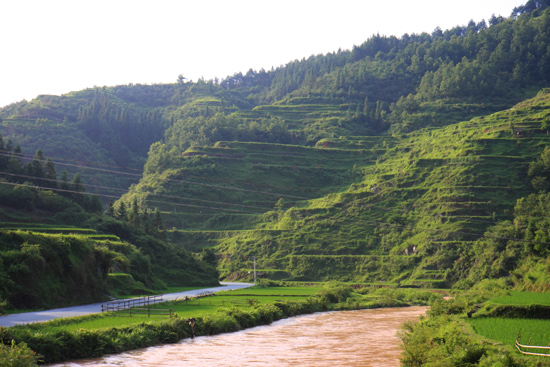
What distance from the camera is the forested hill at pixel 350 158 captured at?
267ft

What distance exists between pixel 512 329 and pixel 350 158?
10030 cm

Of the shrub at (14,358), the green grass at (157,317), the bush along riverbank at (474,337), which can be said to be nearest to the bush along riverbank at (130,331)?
the green grass at (157,317)

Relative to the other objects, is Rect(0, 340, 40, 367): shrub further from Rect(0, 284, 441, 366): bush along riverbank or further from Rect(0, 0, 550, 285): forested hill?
Rect(0, 0, 550, 285): forested hill

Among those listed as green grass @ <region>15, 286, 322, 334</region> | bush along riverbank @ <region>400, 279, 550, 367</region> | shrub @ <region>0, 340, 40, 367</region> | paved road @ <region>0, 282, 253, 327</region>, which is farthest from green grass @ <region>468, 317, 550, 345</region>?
paved road @ <region>0, 282, 253, 327</region>

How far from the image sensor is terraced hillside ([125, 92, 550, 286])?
78500mm

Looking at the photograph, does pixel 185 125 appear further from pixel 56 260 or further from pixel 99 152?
pixel 56 260

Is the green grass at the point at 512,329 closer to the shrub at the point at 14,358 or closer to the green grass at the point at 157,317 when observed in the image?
the shrub at the point at 14,358

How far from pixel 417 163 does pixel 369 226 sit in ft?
60.4

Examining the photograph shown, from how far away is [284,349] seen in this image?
29.7m

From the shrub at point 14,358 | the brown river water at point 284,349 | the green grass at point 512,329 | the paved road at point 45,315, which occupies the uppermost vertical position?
the shrub at point 14,358

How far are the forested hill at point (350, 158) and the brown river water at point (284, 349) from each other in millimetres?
24025

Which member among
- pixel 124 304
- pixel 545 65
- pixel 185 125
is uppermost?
pixel 545 65

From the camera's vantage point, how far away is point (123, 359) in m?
25.0

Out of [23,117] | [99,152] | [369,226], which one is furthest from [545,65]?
[23,117]
